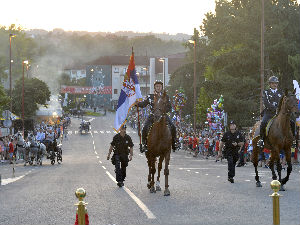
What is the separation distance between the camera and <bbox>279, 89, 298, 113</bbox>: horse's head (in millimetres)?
16469

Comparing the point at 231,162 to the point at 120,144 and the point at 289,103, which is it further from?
the point at 289,103

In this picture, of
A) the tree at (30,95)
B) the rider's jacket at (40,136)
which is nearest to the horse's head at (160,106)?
the rider's jacket at (40,136)

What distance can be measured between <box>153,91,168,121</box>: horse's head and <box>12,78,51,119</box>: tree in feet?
272

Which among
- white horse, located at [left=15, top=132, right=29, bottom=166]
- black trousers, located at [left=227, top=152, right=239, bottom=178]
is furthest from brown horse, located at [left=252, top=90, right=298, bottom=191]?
white horse, located at [left=15, top=132, right=29, bottom=166]

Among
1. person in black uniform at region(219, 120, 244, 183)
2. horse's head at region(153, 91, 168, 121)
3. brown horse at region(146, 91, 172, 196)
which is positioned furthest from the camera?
person in black uniform at region(219, 120, 244, 183)

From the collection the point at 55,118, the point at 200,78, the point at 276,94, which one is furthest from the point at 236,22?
the point at 276,94

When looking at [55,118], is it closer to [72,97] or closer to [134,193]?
[72,97]

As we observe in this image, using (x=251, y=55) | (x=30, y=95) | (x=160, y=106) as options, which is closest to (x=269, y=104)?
(x=160, y=106)

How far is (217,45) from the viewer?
294ft

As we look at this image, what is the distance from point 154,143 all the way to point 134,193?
1.31m

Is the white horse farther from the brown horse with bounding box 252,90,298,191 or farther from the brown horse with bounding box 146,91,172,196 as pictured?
the brown horse with bounding box 252,90,298,191

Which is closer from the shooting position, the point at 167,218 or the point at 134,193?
the point at 167,218

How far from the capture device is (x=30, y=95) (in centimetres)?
10112

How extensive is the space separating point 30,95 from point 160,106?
87.5m
